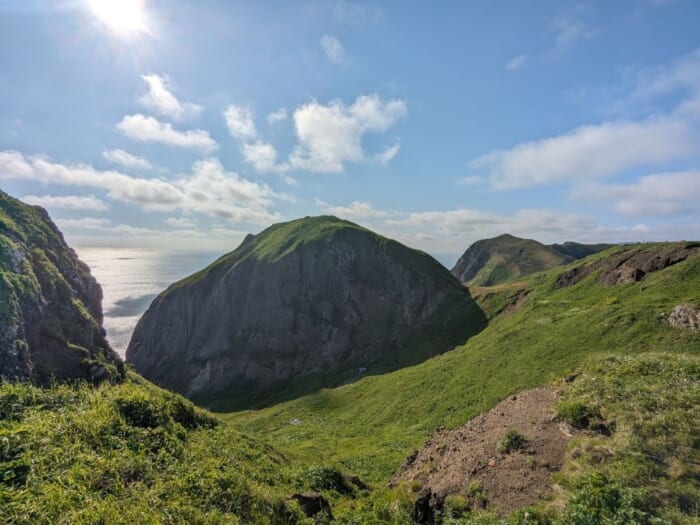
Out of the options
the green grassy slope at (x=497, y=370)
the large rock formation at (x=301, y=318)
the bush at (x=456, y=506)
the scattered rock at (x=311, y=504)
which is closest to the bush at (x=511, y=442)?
the bush at (x=456, y=506)

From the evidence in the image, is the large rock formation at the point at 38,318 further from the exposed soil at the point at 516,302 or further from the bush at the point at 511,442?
the exposed soil at the point at 516,302

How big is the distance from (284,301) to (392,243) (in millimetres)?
30796

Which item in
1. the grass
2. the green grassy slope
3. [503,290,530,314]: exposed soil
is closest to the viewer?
the grass

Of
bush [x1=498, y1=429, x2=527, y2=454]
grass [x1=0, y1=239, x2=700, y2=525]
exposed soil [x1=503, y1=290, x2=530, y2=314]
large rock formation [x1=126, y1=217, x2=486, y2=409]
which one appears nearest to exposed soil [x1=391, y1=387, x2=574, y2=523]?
bush [x1=498, y1=429, x2=527, y2=454]

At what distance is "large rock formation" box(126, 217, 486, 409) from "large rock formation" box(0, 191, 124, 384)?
35.6m

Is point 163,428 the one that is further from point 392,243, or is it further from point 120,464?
point 392,243

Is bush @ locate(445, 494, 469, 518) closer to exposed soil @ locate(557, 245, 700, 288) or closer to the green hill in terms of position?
the green hill

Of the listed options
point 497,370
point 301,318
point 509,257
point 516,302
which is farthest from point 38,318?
point 509,257

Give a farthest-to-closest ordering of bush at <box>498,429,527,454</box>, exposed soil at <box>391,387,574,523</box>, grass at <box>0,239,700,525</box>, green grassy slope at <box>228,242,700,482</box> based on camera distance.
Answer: green grassy slope at <box>228,242,700,482</box>
bush at <box>498,429,527,454</box>
exposed soil at <box>391,387,574,523</box>
grass at <box>0,239,700,525</box>

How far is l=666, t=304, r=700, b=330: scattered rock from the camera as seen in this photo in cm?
2108

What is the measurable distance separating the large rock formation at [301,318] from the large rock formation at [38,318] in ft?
117

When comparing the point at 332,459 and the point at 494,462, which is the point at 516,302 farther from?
the point at 494,462

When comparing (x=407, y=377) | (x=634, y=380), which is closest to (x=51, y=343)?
(x=407, y=377)

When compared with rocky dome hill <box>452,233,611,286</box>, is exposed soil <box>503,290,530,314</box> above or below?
below
